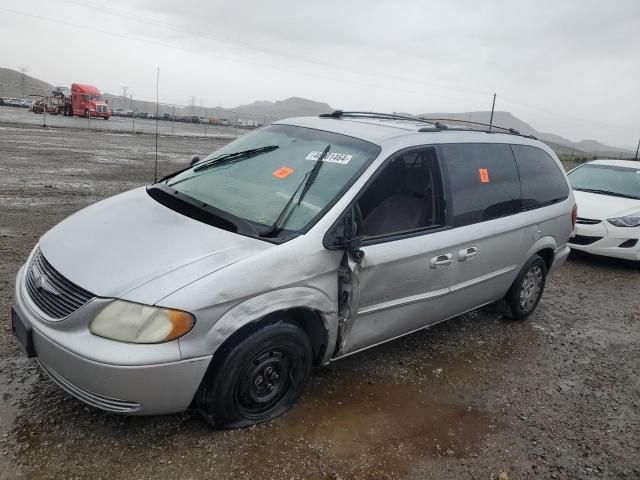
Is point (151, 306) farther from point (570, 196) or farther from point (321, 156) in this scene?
point (570, 196)

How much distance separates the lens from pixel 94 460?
2.51 metres

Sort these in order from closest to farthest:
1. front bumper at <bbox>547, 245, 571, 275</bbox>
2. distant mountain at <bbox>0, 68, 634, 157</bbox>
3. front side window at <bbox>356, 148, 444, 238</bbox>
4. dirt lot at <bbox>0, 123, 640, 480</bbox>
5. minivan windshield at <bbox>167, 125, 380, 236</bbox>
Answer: dirt lot at <bbox>0, 123, 640, 480</bbox>, minivan windshield at <bbox>167, 125, 380, 236</bbox>, front side window at <bbox>356, 148, 444, 238</bbox>, front bumper at <bbox>547, 245, 571, 275</bbox>, distant mountain at <bbox>0, 68, 634, 157</bbox>

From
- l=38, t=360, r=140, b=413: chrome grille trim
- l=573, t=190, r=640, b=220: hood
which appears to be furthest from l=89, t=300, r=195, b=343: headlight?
l=573, t=190, r=640, b=220: hood

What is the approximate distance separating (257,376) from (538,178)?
341 cm

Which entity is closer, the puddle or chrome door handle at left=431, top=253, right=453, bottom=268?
the puddle

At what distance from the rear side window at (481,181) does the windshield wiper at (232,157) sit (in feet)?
4.38

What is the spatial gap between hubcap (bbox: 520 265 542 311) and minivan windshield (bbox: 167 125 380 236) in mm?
2386

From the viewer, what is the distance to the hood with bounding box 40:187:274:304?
2.49 metres

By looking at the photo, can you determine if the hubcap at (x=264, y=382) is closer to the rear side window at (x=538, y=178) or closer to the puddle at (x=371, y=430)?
the puddle at (x=371, y=430)

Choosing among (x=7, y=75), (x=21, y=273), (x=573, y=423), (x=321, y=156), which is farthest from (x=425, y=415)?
(x=7, y=75)

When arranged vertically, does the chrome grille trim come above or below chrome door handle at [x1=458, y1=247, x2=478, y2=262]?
below

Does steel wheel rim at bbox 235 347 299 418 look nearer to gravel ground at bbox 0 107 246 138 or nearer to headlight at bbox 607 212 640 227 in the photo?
headlight at bbox 607 212 640 227

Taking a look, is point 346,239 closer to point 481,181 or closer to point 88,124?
point 481,181

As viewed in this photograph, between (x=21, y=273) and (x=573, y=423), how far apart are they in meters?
3.76
